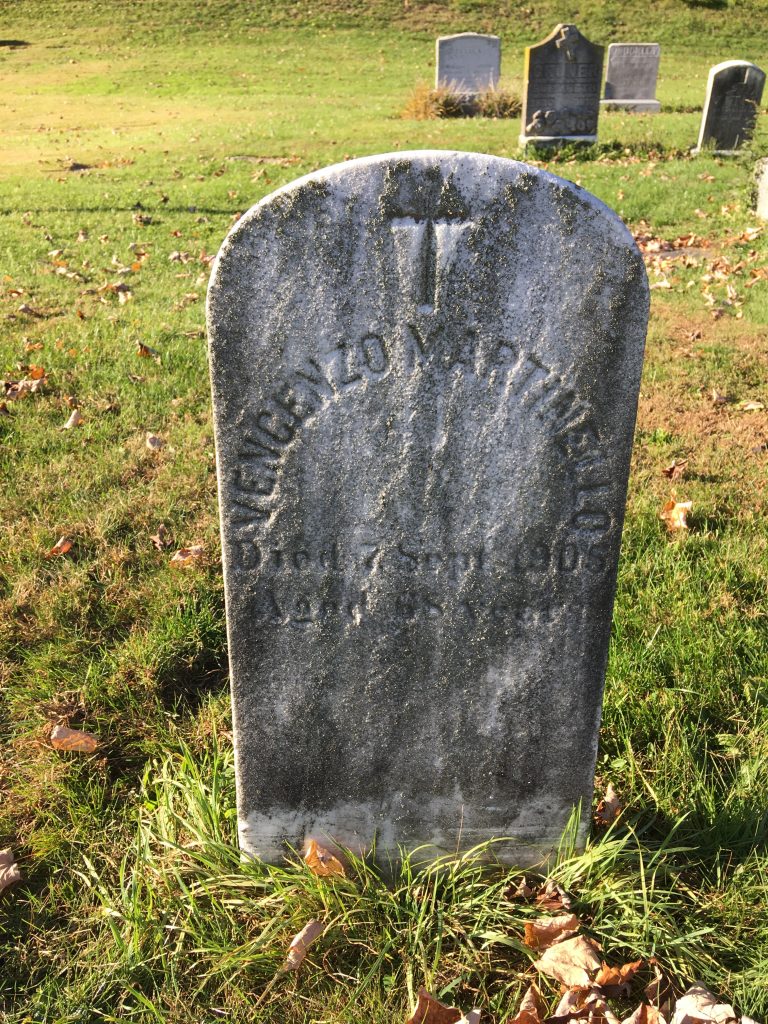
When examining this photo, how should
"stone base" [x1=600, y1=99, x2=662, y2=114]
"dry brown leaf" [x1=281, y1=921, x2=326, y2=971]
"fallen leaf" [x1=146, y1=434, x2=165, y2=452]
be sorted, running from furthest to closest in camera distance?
"stone base" [x1=600, y1=99, x2=662, y2=114] → "fallen leaf" [x1=146, y1=434, x2=165, y2=452] → "dry brown leaf" [x1=281, y1=921, x2=326, y2=971]

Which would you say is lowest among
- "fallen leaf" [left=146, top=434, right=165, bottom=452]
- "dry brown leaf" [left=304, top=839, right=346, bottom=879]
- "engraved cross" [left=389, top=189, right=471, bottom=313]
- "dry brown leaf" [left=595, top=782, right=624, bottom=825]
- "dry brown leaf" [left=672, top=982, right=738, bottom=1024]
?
"dry brown leaf" [left=595, top=782, right=624, bottom=825]

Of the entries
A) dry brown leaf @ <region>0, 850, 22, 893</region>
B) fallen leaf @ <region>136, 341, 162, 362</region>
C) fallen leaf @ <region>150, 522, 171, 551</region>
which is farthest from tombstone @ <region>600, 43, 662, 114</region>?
dry brown leaf @ <region>0, 850, 22, 893</region>

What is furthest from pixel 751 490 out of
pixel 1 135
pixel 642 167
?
pixel 1 135

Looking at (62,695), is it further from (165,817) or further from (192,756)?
(165,817)

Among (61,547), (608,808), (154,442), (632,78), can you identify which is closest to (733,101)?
(632,78)

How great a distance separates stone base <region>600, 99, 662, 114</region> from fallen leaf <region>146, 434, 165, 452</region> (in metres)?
16.6

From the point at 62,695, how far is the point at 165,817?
→ 2.20 ft

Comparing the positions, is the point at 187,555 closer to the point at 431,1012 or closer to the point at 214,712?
the point at 214,712

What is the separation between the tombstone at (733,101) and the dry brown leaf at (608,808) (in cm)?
1210

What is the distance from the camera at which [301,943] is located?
6.45 feet

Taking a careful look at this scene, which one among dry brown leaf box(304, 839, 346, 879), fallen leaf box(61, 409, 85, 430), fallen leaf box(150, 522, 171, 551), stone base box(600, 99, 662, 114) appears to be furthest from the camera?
stone base box(600, 99, 662, 114)

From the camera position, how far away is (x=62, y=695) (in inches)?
107

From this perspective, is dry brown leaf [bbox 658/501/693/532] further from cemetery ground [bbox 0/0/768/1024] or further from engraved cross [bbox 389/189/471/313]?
engraved cross [bbox 389/189/471/313]

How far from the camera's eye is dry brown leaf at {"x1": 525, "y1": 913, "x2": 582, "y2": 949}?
6.48ft
